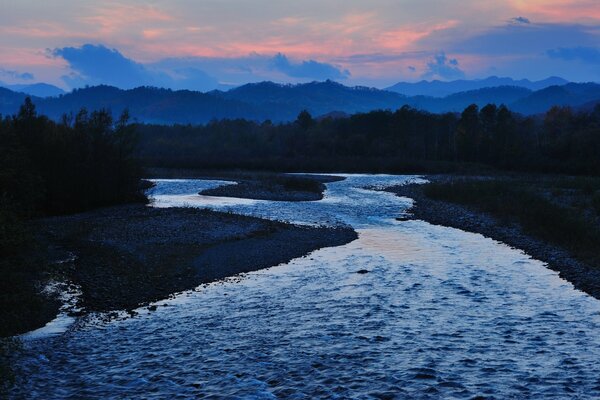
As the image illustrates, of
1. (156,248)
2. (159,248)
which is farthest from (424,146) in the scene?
(156,248)

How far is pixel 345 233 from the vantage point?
1560 inches

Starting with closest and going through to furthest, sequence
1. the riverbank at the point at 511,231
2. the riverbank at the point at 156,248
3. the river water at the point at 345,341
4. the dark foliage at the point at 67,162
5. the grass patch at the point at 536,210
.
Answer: the river water at the point at 345,341 → the riverbank at the point at 156,248 → the riverbank at the point at 511,231 → the grass patch at the point at 536,210 → the dark foliage at the point at 67,162

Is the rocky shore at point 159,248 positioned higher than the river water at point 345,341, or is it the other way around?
the rocky shore at point 159,248

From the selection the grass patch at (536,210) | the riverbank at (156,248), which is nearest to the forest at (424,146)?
the grass patch at (536,210)

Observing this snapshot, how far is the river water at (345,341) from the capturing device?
46.3ft

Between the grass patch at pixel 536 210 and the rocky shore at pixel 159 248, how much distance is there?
46.4ft

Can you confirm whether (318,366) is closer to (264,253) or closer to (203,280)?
(203,280)

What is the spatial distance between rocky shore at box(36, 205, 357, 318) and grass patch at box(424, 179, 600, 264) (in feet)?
46.4

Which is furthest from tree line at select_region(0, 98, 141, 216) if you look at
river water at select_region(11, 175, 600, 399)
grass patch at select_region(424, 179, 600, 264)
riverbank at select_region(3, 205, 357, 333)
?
grass patch at select_region(424, 179, 600, 264)

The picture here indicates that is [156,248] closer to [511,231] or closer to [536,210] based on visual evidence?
[511,231]

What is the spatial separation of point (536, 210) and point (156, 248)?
1257 inches

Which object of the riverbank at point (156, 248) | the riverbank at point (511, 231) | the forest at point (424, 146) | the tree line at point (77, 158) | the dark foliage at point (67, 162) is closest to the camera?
the riverbank at point (156, 248)

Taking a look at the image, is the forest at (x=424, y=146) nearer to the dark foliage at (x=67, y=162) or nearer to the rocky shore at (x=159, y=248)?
the dark foliage at (x=67, y=162)

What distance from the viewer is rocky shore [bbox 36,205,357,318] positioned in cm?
2378
